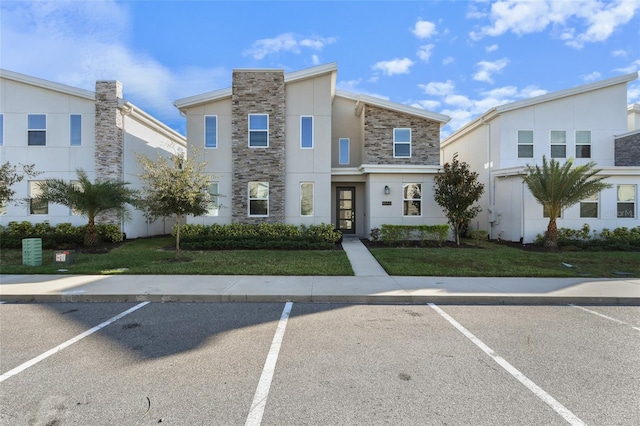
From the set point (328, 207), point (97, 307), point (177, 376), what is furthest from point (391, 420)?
point (328, 207)

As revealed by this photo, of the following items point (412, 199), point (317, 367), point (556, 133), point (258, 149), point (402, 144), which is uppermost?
point (556, 133)

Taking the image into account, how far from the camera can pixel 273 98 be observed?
15.4 m

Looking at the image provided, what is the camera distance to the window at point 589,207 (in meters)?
15.1

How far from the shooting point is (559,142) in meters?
16.9

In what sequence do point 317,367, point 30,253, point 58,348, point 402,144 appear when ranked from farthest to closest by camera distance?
point 402,144 < point 30,253 < point 58,348 < point 317,367

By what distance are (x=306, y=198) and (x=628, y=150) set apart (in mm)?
15001

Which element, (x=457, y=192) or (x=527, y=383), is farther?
(x=457, y=192)

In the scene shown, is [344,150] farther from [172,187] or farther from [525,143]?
[172,187]

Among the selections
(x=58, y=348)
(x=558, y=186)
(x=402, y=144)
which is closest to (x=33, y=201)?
(x=58, y=348)

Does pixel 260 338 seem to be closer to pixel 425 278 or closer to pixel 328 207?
pixel 425 278

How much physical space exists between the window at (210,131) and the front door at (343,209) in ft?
21.0

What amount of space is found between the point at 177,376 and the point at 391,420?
235 cm

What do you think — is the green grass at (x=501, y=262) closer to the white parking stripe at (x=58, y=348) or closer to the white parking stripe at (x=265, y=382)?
the white parking stripe at (x=265, y=382)

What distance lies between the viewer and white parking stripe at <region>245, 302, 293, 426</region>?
3045 millimetres
